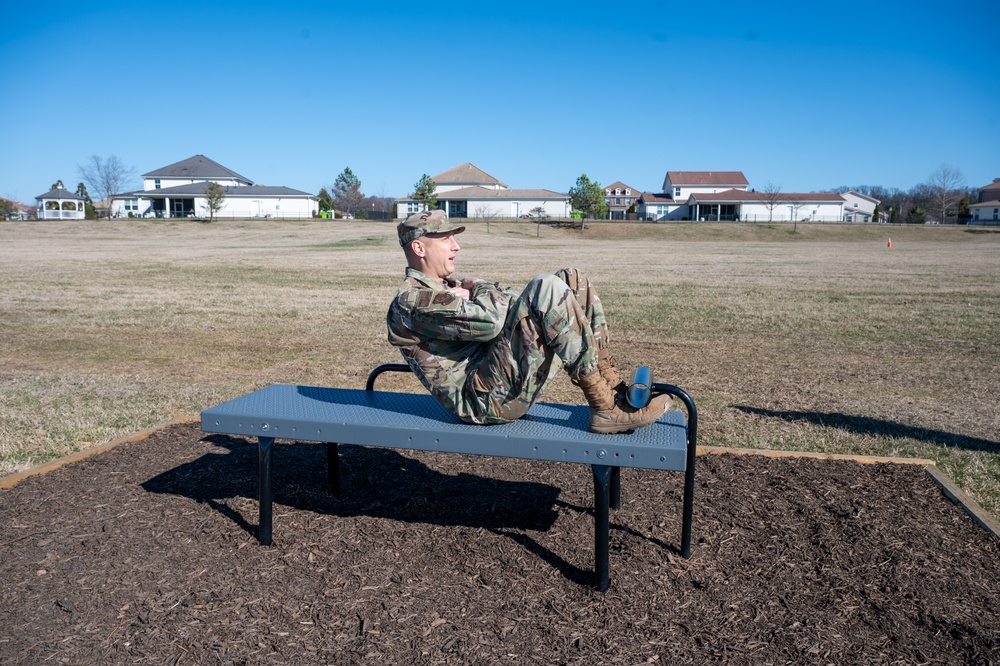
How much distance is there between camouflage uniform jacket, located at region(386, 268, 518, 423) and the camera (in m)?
3.63

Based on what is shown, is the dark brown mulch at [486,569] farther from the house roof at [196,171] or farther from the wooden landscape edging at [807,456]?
the house roof at [196,171]

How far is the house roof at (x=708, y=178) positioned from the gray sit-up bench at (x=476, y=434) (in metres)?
105

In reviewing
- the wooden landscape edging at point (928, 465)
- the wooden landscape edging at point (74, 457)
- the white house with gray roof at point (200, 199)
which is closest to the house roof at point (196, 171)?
the white house with gray roof at point (200, 199)

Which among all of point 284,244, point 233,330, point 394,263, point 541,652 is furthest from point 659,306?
point 284,244

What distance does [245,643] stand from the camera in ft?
10.5

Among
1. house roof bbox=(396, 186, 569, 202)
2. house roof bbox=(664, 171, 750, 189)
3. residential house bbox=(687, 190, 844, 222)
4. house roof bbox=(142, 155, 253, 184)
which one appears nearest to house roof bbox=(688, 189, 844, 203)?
residential house bbox=(687, 190, 844, 222)

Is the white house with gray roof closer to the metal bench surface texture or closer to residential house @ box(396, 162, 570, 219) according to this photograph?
residential house @ box(396, 162, 570, 219)

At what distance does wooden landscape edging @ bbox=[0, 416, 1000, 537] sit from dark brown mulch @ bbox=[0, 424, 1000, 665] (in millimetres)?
79

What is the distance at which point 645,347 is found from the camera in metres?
11.1

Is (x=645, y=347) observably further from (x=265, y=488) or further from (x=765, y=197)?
(x=765, y=197)

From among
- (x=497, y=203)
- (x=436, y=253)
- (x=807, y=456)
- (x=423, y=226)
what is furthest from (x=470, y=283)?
(x=497, y=203)

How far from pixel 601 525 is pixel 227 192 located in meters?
92.1

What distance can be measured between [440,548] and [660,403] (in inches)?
54.5

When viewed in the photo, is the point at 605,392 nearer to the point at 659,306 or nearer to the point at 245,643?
the point at 245,643
